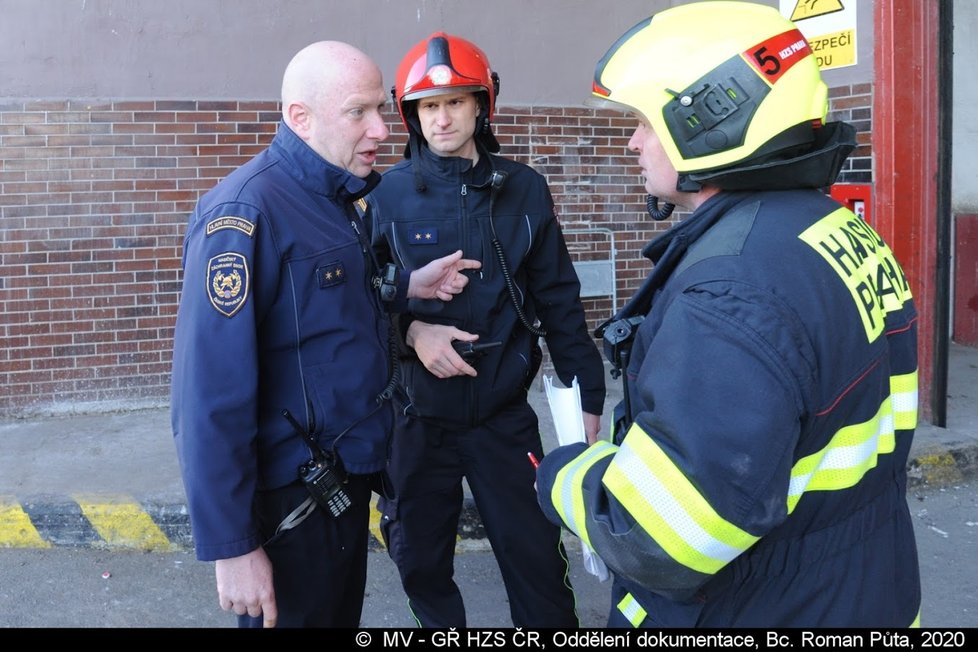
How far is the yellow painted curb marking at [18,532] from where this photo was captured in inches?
186

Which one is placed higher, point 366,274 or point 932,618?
point 366,274

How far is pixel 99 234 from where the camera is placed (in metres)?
6.14

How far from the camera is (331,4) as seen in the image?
6.39 m

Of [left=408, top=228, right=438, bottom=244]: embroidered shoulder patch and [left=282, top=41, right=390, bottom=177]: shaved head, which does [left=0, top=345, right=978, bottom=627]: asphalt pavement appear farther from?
[left=282, top=41, right=390, bottom=177]: shaved head

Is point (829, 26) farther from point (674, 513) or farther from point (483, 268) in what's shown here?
point (674, 513)

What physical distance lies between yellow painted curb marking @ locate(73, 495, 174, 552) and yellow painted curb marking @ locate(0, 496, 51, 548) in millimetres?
260

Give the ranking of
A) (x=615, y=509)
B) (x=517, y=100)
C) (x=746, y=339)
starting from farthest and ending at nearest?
(x=517, y=100)
(x=615, y=509)
(x=746, y=339)

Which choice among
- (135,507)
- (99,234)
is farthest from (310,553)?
(99,234)

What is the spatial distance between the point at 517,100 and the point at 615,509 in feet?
18.7

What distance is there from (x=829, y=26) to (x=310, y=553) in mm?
4693

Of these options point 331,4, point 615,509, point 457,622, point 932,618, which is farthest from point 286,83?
point 331,4

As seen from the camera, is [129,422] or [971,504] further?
[129,422]

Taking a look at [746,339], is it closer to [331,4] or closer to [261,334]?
[261,334]

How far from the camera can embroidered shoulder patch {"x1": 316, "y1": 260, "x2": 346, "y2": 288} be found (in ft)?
8.10
